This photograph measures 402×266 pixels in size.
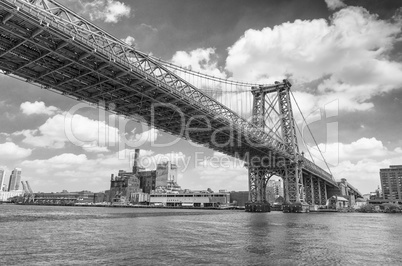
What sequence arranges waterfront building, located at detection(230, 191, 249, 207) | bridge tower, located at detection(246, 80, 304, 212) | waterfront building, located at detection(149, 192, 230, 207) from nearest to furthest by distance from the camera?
bridge tower, located at detection(246, 80, 304, 212) < waterfront building, located at detection(149, 192, 230, 207) < waterfront building, located at detection(230, 191, 249, 207)

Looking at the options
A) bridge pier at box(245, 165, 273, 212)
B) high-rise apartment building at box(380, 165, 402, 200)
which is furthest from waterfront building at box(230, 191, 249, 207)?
bridge pier at box(245, 165, 273, 212)

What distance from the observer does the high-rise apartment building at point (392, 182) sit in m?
165

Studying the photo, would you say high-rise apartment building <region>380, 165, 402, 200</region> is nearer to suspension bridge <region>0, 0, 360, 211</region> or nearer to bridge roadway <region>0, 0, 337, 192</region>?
suspension bridge <region>0, 0, 360, 211</region>

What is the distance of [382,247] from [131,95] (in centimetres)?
3103

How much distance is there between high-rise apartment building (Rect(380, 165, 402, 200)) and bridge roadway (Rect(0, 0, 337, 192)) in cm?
14821

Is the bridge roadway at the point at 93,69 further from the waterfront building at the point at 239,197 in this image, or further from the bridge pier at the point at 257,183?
the waterfront building at the point at 239,197

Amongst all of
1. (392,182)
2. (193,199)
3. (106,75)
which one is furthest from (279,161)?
(392,182)

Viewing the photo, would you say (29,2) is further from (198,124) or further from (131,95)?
(198,124)

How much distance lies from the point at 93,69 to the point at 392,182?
181 meters

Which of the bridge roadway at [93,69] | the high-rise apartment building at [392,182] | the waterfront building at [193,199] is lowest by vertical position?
the waterfront building at [193,199]

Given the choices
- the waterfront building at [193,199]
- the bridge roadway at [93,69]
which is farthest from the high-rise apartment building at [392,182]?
the bridge roadway at [93,69]

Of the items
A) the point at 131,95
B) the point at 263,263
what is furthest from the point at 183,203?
the point at 263,263

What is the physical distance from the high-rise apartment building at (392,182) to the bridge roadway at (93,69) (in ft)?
486

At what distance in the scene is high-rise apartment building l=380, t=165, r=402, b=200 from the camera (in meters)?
165
